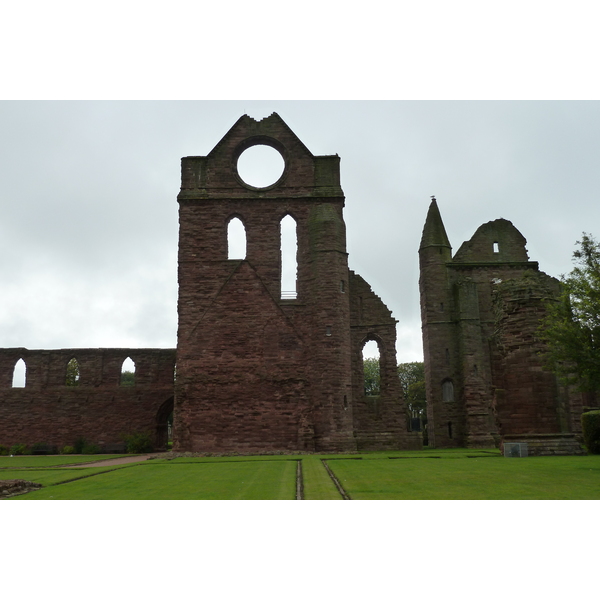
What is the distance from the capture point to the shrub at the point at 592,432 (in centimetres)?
1978

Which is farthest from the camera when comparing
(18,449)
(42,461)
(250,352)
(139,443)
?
→ (18,449)

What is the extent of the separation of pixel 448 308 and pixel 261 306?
37.2 feet

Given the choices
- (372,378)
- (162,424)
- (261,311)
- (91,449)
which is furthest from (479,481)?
(372,378)

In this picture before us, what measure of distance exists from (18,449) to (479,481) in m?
26.0

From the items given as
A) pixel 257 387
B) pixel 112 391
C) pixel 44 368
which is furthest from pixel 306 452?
pixel 44 368

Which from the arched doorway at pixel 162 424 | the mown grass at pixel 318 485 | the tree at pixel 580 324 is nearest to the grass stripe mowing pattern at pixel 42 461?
the arched doorway at pixel 162 424

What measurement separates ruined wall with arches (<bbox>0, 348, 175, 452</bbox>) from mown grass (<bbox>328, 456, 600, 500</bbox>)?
18.5 m

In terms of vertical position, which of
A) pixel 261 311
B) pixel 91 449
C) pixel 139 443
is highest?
pixel 261 311

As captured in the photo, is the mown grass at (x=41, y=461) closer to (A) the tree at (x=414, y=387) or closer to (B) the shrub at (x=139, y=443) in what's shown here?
(B) the shrub at (x=139, y=443)

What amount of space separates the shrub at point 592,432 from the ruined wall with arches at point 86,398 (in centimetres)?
2006

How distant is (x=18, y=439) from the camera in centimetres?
3130

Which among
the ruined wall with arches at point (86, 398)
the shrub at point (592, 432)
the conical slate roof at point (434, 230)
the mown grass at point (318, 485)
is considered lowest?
the mown grass at point (318, 485)

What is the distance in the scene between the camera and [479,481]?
11.3 metres

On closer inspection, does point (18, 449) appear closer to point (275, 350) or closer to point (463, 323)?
point (275, 350)
